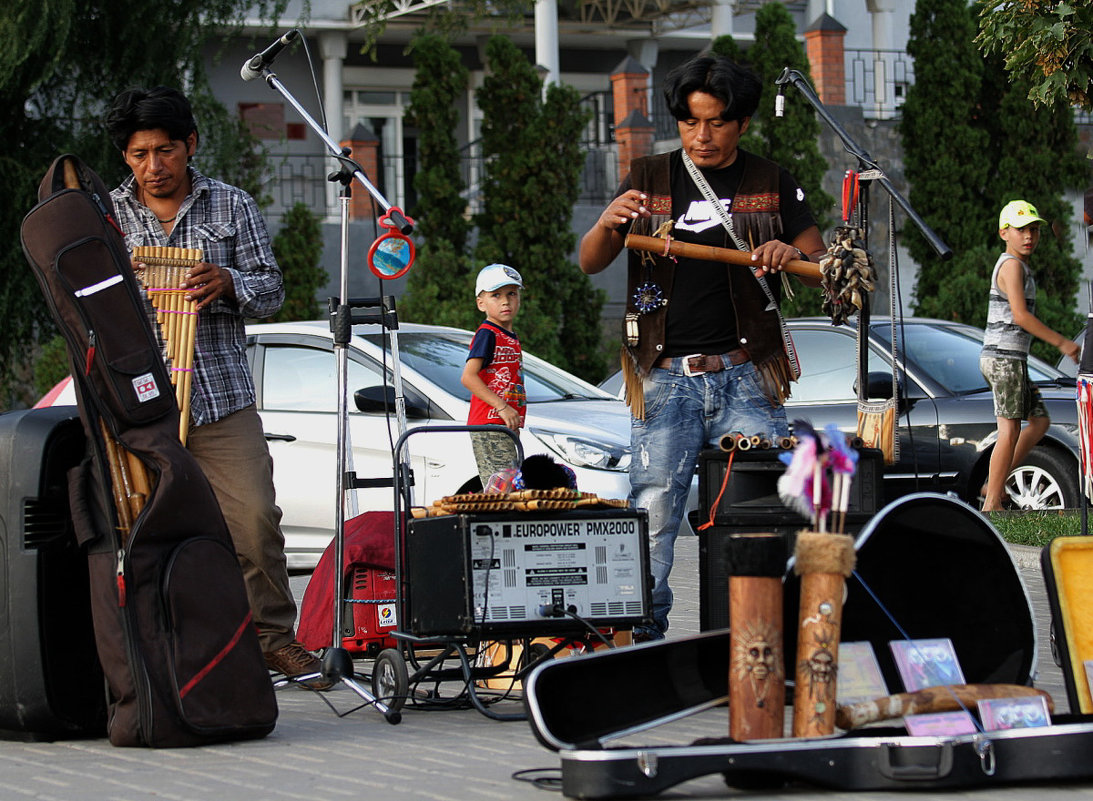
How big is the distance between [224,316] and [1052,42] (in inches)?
187

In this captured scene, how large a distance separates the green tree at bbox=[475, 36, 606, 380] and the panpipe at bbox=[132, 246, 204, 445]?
1510 cm

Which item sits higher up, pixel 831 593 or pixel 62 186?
pixel 62 186

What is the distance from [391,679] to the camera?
19.8 ft

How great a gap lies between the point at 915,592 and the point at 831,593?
0.68 metres

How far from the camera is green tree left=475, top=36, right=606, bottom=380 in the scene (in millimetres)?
21266

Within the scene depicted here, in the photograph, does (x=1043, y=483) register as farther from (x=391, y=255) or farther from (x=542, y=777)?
(x=542, y=777)

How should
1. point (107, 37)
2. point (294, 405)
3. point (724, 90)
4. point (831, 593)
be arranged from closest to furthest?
1. point (831, 593)
2. point (724, 90)
3. point (294, 405)
4. point (107, 37)

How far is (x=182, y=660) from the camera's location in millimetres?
5164

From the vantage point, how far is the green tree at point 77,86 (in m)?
15.9

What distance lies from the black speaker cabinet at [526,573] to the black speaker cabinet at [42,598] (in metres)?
1.04

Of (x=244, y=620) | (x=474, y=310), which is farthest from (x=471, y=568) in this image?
(x=474, y=310)

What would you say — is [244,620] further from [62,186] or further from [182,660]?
[62,186]

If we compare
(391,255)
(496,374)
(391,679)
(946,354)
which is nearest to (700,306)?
(391,255)

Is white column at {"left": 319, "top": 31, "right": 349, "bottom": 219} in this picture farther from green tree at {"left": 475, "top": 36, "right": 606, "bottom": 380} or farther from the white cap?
the white cap
